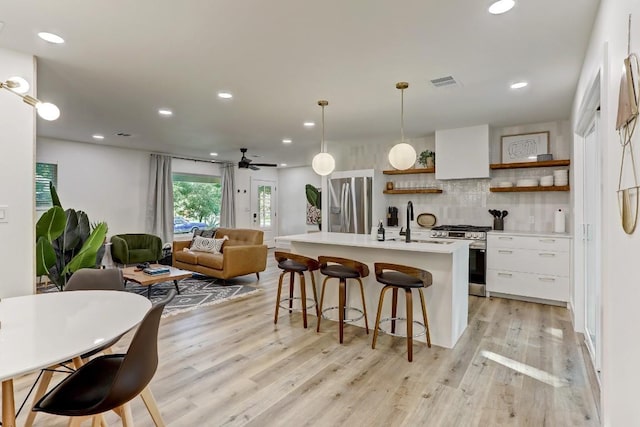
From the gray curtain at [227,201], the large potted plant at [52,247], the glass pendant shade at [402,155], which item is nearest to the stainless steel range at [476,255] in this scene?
the glass pendant shade at [402,155]

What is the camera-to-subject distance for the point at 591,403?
2215 mm

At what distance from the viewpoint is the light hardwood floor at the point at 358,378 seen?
2.09 meters

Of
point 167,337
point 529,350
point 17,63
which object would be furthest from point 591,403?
point 17,63

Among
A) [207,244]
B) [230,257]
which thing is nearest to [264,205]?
[207,244]

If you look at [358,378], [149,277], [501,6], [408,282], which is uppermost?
[501,6]

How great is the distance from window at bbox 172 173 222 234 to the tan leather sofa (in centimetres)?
217

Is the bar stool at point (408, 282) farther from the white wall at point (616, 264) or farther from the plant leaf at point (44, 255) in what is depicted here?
the plant leaf at point (44, 255)

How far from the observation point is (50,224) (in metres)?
3.10

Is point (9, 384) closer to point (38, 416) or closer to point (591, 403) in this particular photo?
point (38, 416)

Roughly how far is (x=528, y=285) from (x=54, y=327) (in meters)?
5.05

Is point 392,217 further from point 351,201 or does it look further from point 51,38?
point 51,38

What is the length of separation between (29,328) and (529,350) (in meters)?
3.62

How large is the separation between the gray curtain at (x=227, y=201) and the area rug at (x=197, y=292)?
3.07m

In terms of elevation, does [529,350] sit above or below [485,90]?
below
